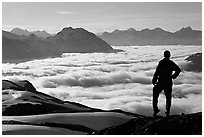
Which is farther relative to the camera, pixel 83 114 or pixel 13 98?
pixel 13 98

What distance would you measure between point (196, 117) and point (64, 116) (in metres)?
16.9

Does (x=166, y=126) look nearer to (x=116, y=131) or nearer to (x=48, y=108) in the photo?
(x=116, y=131)

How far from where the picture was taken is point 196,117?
1389cm

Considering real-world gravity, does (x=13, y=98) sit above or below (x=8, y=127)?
above

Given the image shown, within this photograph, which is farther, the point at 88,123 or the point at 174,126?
the point at 88,123

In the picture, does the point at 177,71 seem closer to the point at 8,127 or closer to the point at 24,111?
the point at 8,127

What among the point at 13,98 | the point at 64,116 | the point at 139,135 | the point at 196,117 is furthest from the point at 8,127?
the point at 13,98

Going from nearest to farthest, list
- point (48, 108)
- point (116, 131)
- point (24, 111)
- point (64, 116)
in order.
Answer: point (116, 131) < point (64, 116) < point (24, 111) < point (48, 108)

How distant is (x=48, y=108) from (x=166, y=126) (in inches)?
1181

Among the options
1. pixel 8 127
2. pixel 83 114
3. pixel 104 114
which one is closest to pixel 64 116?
pixel 83 114

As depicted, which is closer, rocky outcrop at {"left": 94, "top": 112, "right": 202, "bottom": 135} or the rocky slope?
rocky outcrop at {"left": 94, "top": 112, "right": 202, "bottom": 135}

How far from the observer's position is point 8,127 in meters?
21.0

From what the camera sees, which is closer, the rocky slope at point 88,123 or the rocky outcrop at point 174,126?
the rocky outcrop at point 174,126

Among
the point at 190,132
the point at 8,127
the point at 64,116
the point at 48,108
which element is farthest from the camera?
the point at 48,108
